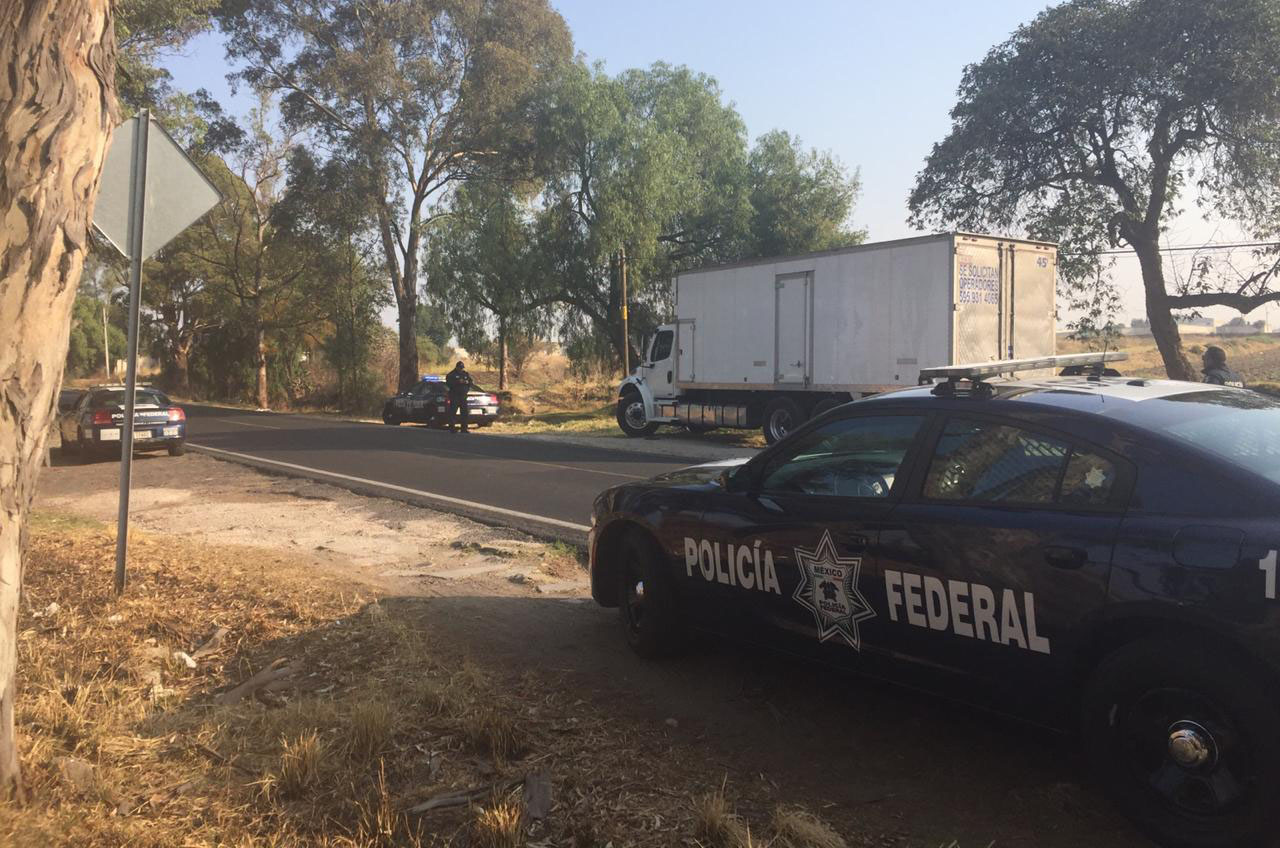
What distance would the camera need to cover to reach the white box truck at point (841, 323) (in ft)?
56.2

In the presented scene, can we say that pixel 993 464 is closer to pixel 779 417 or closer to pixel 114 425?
pixel 779 417

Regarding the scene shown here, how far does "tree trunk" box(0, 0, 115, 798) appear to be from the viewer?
3.28 m

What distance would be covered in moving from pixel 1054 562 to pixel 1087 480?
339 millimetres

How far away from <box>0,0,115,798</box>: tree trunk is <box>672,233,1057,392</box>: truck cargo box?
49.6ft

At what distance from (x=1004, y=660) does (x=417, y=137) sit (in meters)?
36.4

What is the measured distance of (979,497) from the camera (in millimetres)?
3854

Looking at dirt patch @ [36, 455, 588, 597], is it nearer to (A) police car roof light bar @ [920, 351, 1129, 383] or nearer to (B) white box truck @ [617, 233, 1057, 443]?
(A) police car roof light bar @ [920, 351, 1129, 383]

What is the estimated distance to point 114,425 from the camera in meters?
17.2

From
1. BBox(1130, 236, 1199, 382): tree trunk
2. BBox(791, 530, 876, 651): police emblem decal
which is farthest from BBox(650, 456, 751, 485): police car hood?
BBox(1130, 236, 1199, 382): tree trunk

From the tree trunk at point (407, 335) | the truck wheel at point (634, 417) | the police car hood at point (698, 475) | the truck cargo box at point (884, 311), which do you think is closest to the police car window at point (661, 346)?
the truck wheel at point (634, 417)

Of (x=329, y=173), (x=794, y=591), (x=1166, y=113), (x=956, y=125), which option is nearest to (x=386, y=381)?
(x=329, y=173)

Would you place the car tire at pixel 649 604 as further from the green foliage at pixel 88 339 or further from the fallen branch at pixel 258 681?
the green foliage at pixel 88 339

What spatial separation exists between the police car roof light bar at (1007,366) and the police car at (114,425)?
15.8 meters

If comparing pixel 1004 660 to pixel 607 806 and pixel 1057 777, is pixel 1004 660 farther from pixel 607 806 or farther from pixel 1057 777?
pixel 607 806
